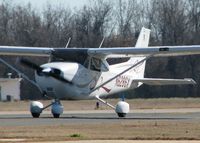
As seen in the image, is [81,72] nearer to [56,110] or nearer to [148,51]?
[56,110]

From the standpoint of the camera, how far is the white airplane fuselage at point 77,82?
A: 35469 millimetres

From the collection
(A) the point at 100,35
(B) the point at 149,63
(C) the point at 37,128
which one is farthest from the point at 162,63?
(C) the point at 37,128

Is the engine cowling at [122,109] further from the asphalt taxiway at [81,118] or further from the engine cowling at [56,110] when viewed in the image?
the engine cowling at [56,110]

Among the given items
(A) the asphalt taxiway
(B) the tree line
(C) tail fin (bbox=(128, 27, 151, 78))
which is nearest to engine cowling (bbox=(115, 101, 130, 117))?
(A) the asphalt taxiway

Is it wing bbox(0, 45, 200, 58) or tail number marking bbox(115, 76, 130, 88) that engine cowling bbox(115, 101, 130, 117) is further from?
tail number marking bbox(115, 76, 130, 88)

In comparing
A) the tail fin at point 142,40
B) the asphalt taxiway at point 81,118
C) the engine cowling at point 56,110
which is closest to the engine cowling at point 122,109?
the asphalt taxiway at point 81,118

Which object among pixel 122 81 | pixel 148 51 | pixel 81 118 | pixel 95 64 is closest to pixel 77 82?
pixel 95 64

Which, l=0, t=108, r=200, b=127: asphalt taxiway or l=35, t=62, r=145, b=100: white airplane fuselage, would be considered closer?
l=0, t=108, r=200, b=127: asphalt taxiway

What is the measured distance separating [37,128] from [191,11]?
69.1 meters

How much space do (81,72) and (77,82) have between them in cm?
48

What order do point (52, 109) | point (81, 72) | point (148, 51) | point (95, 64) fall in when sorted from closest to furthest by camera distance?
point (52, 109) → point (81, 72) → point (148, 51) → point (95, 64)

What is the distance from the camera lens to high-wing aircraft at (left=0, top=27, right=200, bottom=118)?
35.4 meters

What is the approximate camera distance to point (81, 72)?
36.8m

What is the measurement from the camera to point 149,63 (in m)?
83.8
